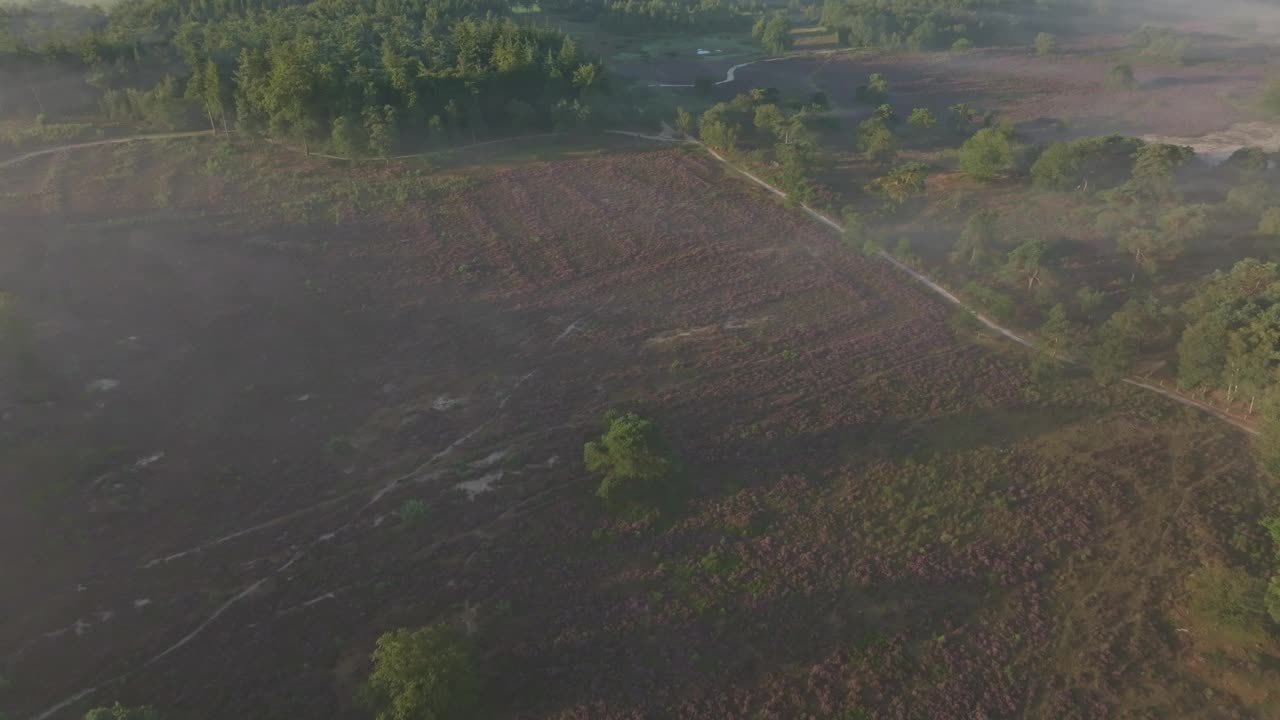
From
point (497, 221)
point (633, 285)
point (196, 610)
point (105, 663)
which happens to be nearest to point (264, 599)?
point (196, 610)

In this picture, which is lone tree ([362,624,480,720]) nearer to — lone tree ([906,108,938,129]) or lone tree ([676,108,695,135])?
lone tree ([676,108,695,135])

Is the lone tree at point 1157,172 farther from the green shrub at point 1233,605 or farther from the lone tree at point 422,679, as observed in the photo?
the lone tree at point 422,679

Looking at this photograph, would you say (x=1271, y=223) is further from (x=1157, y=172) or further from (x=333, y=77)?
(x=333, y=77)

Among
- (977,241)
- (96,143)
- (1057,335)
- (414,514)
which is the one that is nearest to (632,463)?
(414,514)

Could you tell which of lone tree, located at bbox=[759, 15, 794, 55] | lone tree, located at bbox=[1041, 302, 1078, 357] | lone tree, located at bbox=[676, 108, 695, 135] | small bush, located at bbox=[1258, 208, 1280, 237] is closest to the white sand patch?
lone tree, located at bbox=[1041, 302, 1078, 357]

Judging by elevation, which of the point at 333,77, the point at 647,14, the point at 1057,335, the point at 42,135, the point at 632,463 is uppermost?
the point at 647,14

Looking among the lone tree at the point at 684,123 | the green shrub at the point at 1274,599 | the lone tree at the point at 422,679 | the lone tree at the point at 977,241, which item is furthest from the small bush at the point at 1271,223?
the lone tree at the point at 422,679
